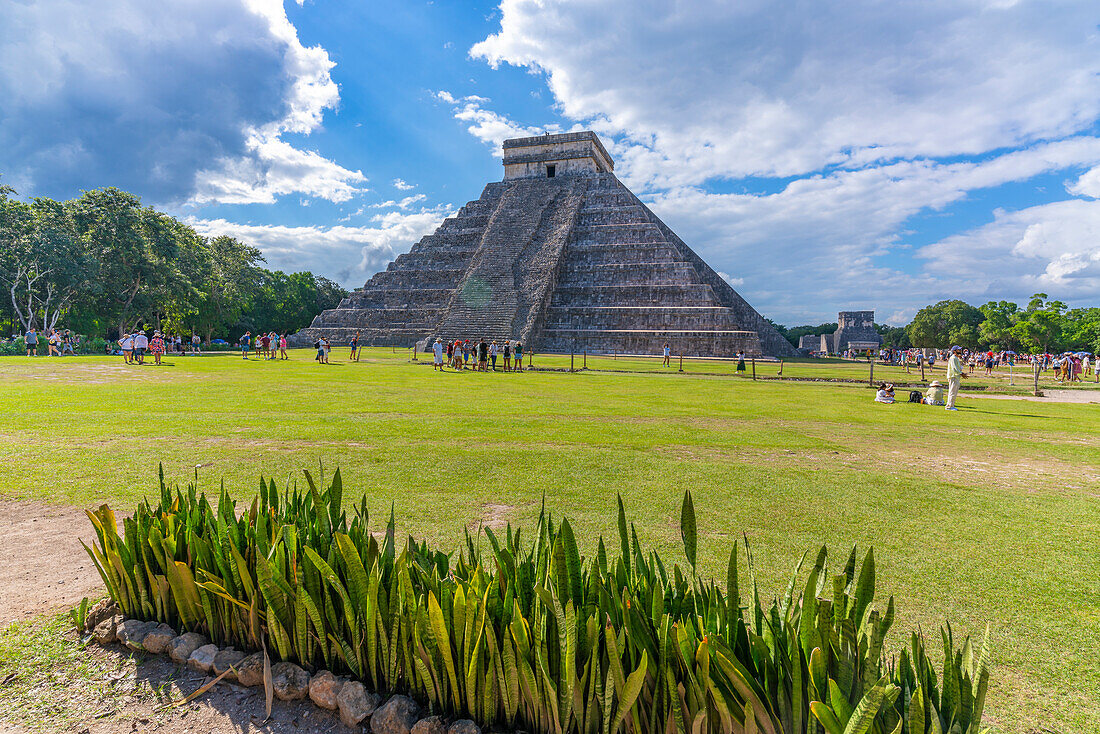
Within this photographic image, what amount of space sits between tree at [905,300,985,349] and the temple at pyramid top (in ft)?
178

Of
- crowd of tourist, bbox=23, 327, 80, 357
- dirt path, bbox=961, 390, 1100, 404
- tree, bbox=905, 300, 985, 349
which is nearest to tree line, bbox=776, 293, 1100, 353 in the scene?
tree, bbox=905, 300, 985, 349

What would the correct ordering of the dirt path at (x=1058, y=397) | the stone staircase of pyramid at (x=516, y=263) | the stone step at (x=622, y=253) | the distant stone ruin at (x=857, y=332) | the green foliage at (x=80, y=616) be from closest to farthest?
1. the green foliage at (x=80, y=616)
2. the dirt path at (x=1058, y=397)
3. the stone staircase of pyramid at (x=516, y=263)
4. the stone step at (x=622, y=253)
5. the distant stone ruin at (x=857, y=332)

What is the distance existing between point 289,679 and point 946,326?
89915mm

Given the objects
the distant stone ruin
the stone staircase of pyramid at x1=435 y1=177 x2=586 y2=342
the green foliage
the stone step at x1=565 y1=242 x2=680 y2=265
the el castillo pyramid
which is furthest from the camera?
the distant stone ruin

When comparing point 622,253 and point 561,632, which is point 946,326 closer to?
point 622,253

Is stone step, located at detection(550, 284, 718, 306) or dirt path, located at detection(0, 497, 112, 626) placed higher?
stone step, located at detection(550, 284, 718, 306)

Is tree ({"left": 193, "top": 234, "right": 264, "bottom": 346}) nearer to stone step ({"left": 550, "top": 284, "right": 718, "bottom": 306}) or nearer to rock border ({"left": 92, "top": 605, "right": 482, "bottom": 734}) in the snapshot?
stone step ({"left": 550, "top": 284, "right": 718, "bottom": 306})

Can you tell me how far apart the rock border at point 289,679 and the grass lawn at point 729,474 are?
1.51m

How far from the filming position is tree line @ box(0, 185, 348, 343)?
90.1 feet

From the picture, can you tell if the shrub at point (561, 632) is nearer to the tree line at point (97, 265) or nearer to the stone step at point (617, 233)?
the tree line at point (97, 265)

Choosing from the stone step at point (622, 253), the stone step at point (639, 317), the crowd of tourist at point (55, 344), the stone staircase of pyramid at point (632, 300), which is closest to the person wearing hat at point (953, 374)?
the stone staircase of pyramid at point (632, 300)

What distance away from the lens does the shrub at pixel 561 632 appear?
1.46 metres

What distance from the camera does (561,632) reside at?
1.64m

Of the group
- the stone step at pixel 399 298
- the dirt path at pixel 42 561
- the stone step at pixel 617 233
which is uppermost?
the stone step at pixel 617 233
